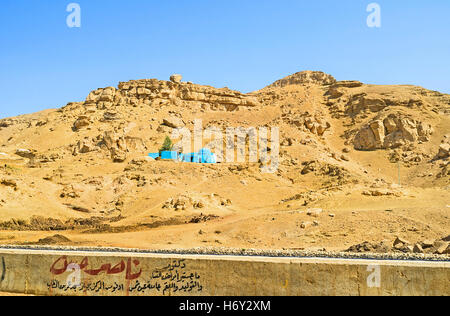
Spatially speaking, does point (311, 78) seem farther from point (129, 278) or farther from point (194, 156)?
point (129, 278)

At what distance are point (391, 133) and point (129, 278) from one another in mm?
43532

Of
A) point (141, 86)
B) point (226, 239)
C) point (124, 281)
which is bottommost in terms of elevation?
point (226, 239)

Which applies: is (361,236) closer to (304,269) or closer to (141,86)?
(304,269)

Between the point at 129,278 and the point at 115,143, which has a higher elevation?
the point at 115,143

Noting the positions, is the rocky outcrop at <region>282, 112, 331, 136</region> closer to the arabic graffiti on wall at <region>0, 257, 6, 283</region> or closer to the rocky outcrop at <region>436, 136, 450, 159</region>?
the rocky outcrop at <region>436, 136, 450, 159</region>

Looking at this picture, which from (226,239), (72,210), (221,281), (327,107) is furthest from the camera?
(327,107)

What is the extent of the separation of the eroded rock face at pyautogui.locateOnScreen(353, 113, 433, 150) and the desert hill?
0.14m

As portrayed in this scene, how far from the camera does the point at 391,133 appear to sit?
149 ft

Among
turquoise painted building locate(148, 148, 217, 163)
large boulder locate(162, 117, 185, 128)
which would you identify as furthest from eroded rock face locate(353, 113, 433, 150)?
large boulder locate(162, 117, 185, 128)

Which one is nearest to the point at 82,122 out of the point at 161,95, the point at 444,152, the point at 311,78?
the point at 161,95

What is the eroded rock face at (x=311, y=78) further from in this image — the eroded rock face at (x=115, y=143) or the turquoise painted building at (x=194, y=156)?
the eroded rock face at (x=115, y=143)

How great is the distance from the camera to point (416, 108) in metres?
48.1
